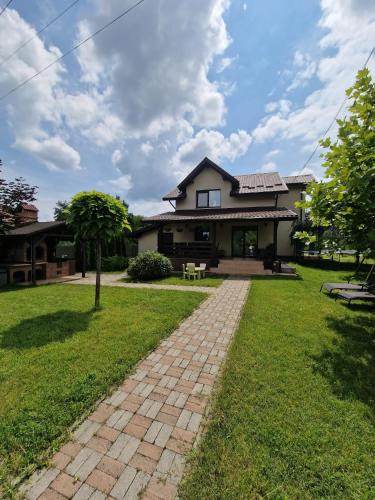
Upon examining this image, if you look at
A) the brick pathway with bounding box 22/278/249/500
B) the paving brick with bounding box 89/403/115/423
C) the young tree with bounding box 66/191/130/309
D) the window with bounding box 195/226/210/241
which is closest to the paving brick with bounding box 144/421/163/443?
the brick pathway with bounding box 22/278/249/500

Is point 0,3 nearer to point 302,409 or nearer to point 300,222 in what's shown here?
point 302,409

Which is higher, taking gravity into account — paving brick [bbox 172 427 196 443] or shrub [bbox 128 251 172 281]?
shrub [bbox 128 251 172 281]

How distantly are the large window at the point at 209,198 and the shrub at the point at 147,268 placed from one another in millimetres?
7864

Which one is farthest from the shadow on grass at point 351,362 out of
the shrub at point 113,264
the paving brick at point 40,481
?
the shrub at point 113,264

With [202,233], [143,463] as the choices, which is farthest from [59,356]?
[202,233]

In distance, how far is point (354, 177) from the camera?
375cm

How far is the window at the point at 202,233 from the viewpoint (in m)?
Result: 17.4

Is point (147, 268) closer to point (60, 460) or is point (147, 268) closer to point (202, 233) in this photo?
point (202, 233)

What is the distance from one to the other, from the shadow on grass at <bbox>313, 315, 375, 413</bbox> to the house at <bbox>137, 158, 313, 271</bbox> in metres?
9.27

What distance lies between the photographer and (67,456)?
Answer: 207 cm

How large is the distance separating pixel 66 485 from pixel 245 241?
53.1ft

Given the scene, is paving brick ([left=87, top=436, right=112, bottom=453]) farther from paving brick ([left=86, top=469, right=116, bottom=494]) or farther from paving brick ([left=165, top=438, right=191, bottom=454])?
paving brick ([left=165, top=438, right=191, bottom=454])

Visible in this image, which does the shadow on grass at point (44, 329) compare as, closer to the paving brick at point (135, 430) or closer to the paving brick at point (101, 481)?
the paving brick at point (135, 430)

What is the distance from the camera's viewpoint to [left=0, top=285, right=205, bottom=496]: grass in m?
2.25
